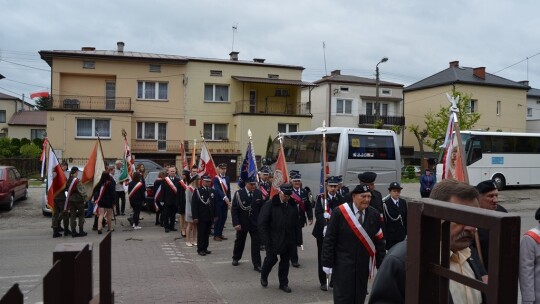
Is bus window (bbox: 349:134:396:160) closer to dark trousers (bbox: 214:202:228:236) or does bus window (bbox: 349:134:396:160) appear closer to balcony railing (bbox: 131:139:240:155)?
dark trousers (bbox: 214:202:228:236)

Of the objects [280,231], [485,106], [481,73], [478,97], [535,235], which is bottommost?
[280,231]

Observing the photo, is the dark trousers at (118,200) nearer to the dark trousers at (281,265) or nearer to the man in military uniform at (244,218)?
the man in military uniform at (244,218)

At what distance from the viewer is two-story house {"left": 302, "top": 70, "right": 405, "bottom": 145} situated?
4459 centimetres

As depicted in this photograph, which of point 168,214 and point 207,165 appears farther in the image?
point 168,214

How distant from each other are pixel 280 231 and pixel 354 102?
1490 inches

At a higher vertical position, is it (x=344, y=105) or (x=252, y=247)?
(x=344, y=105)

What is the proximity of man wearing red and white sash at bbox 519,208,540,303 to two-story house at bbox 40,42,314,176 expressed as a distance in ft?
105

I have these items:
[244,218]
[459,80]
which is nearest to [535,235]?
[244,218]

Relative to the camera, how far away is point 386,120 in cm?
4609

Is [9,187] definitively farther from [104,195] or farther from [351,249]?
[351,249]

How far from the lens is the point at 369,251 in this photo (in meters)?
6.47

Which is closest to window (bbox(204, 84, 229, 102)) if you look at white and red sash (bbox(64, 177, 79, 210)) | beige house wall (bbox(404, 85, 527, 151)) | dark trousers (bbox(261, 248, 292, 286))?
beige house wall (bbox(404, 85, 527, 151))

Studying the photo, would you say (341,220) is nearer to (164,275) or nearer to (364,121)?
(164,275)

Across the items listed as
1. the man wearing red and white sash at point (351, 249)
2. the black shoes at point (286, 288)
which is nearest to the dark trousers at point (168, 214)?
the black shoes at point (286, 288)
